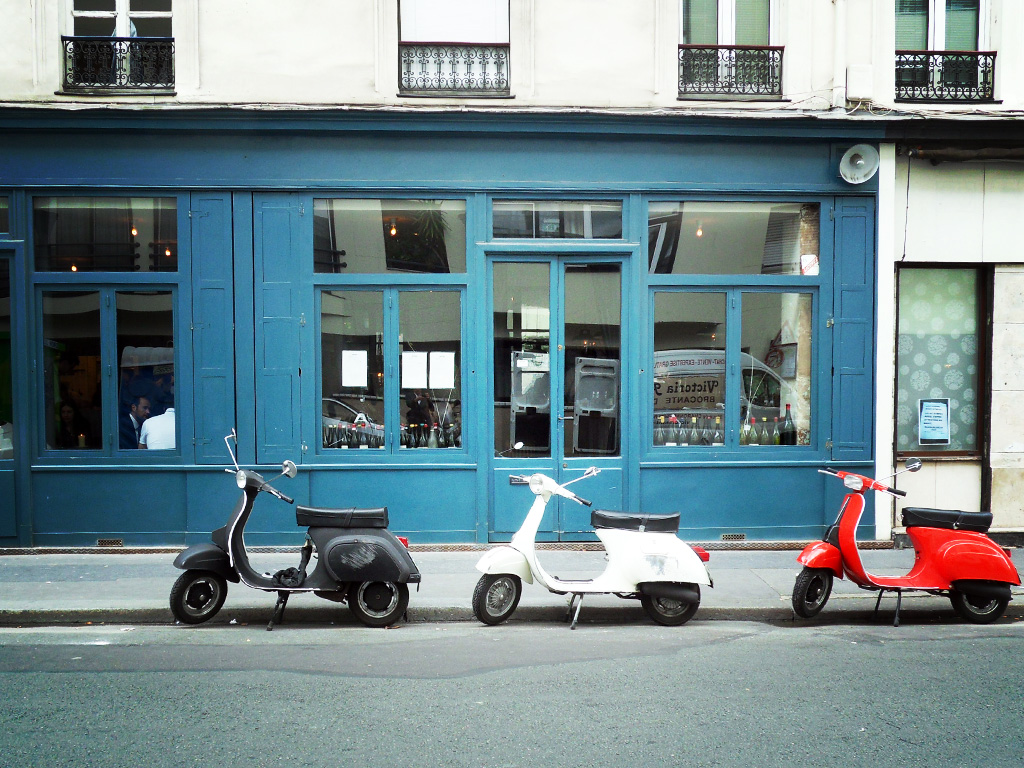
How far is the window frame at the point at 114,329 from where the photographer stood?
8.60 meters

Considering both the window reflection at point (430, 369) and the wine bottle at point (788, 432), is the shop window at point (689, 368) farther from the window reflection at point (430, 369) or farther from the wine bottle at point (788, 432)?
the window reflection at point (430, 369)

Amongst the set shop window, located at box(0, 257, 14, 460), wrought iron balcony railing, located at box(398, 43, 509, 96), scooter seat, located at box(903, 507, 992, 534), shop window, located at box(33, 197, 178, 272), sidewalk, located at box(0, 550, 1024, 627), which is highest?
wrought iron balcony railing, located at box(398, 43, 509, 96)

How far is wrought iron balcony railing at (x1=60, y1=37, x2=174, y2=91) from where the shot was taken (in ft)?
28.5

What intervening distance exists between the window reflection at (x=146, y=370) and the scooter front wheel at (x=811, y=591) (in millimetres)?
6684

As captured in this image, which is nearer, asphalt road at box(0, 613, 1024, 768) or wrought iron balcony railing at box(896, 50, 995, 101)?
asphalt road at box(0, 613, 1024, 768)

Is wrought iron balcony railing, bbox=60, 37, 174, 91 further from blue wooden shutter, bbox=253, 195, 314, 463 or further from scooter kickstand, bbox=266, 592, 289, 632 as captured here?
scooter kickstand, bbox=266, 592, 289, 632

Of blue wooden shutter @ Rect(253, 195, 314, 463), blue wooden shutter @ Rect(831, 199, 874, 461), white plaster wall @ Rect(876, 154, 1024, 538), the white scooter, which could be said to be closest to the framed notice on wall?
white plaster wall @ Rect(876, 154, 1024, 538)

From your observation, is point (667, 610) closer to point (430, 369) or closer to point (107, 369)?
point (430, 369)

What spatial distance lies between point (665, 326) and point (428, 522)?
139 inches

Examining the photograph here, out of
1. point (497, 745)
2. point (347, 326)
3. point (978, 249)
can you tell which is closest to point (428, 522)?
point (347, 326)

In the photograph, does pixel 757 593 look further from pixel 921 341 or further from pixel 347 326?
pixel 347 326

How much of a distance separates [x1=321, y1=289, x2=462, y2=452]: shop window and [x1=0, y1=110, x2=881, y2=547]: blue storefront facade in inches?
1.1

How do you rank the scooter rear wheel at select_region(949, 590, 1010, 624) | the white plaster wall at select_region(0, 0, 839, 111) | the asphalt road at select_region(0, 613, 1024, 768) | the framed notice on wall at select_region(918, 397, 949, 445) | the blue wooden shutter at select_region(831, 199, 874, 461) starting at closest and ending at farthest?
the asphalt road at select_region(0, 613, 1024, 768) < the scooter rear wheel at select_region(949, 590, 1010, 624) < the white plaster wall at select_region(0, 0, 839, 111) < the blue wooden shutter at select_region(831, 199, 874, 461) < the framed notice on wall at select_region(918, 397, 949, 445)

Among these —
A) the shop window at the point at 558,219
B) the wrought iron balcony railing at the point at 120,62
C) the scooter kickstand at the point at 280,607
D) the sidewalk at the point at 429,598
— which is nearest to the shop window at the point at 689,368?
the shop window at the point at 558,219
